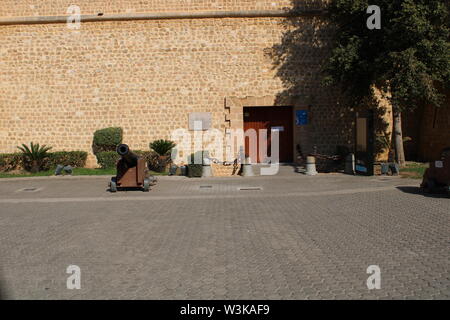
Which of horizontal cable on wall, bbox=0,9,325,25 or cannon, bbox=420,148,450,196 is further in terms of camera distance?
horizontal cable on wall, bbox=0,9,325,25

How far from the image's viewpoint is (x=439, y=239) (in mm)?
6160

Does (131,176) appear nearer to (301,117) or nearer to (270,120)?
(270,120)

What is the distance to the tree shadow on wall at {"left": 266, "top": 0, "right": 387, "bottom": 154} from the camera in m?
16.8

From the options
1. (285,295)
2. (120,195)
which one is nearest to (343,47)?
(120,195)

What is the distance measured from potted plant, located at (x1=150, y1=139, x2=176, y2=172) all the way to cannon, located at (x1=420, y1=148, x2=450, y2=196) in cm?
921

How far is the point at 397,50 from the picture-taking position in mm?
13844

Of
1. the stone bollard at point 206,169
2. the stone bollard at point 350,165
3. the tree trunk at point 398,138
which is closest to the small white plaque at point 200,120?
the stone bollard at point 206,169

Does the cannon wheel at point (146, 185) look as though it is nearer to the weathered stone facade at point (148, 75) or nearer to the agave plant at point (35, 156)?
the weathered stone facade at point (148, 75)

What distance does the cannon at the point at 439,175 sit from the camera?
994 cm

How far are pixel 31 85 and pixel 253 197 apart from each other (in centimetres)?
1206

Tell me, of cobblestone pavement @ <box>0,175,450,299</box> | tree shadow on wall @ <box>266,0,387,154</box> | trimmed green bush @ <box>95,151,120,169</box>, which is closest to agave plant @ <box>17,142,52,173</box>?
trimmed green bush @ <box>95,151,120,169</box>

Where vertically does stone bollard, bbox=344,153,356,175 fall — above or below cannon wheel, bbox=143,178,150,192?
above

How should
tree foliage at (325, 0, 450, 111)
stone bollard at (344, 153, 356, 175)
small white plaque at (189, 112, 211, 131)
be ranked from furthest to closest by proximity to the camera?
1. small white plaque at (189, 112, 211, 131)
2. stone bollard at (344, 153, 356, 175)
3. tree foliage at (325, 0, 450, 111)

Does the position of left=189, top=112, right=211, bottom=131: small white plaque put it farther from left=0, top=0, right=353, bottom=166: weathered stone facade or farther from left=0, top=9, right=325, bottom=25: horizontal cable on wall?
left=0, top=9, right=325, bottom=25: horizontal cable on wall
